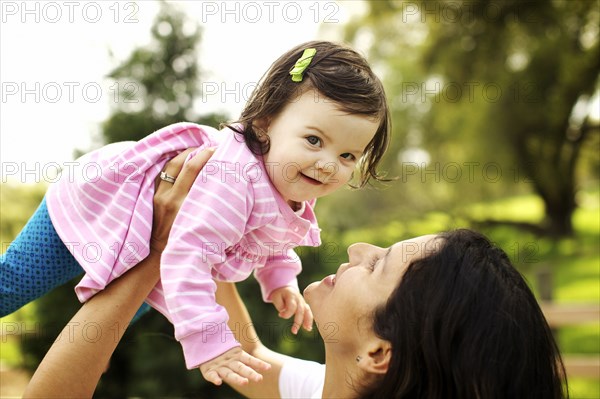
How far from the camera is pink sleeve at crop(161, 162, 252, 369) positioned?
1.71 metres

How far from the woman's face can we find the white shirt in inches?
18.3

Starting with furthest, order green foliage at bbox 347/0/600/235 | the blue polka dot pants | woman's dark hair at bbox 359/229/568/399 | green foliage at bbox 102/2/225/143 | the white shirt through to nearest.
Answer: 1. green foliage at bbox 347/0/600/235
2. green foliage at bbox 102/2/225/143
3. the white shirt
4. the blue polka dot pants
5. woman's dark hair at bbox 359/229/568/399

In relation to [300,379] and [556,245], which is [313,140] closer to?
[300,379]

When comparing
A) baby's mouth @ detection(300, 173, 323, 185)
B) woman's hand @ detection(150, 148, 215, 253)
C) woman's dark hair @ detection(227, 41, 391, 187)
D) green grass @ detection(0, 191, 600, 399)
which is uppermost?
woman's dark hair @ detection(227, 41, 391, 187)

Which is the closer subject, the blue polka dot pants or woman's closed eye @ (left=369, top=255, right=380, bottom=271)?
woman's closed eye @ (left=369, top=255, right=380, bottom=271)

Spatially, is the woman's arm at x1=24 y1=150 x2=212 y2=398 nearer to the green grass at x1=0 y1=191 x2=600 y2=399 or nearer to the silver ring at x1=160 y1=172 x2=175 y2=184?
the silver ring at x1=160 y1=172 x2=175 y2=184

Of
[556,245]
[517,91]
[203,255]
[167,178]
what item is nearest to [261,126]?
[167,178]

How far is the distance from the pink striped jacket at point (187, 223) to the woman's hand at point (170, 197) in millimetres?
32

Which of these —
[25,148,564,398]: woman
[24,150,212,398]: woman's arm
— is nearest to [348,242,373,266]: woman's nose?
[25,148,564,398]: woman

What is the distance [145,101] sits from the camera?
452cm

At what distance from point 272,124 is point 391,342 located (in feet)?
2.44

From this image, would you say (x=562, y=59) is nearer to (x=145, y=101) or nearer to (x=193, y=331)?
(x=145, y=101)

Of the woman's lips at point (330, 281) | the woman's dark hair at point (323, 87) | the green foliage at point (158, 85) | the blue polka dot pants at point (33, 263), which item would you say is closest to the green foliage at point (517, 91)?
the green foliage at point (158, 85)

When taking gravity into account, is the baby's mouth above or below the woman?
above
